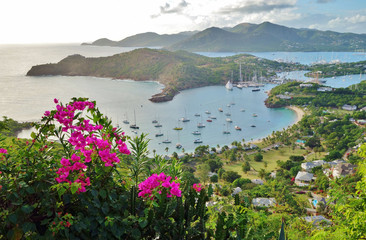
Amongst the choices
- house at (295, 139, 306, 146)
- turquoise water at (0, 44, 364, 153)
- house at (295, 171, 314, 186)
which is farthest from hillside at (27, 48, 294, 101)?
house at (295, 171, 314, 186)

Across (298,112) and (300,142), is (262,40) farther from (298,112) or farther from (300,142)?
(300,142)

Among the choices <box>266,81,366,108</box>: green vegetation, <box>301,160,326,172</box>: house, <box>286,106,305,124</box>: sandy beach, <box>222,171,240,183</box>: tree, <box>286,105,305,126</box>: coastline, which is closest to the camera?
<box>222,171,240,183</box>: tree

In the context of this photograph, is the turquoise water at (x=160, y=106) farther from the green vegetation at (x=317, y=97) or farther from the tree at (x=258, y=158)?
the tree at (x=258, y=158)

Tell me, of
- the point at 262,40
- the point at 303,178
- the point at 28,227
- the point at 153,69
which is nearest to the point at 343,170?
the point at 303,178

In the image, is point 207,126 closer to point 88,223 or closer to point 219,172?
point 219,172

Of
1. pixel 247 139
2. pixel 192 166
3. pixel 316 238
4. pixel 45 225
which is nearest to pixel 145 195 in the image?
pixel 45 225

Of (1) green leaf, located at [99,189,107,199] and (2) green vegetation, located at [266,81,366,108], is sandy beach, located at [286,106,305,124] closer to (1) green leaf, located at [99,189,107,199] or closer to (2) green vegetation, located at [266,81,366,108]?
(2) green vegetation, located at [266,81,366,108]

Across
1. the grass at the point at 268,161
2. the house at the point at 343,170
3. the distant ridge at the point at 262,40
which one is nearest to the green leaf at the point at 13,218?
the grass at the point at 268,161
